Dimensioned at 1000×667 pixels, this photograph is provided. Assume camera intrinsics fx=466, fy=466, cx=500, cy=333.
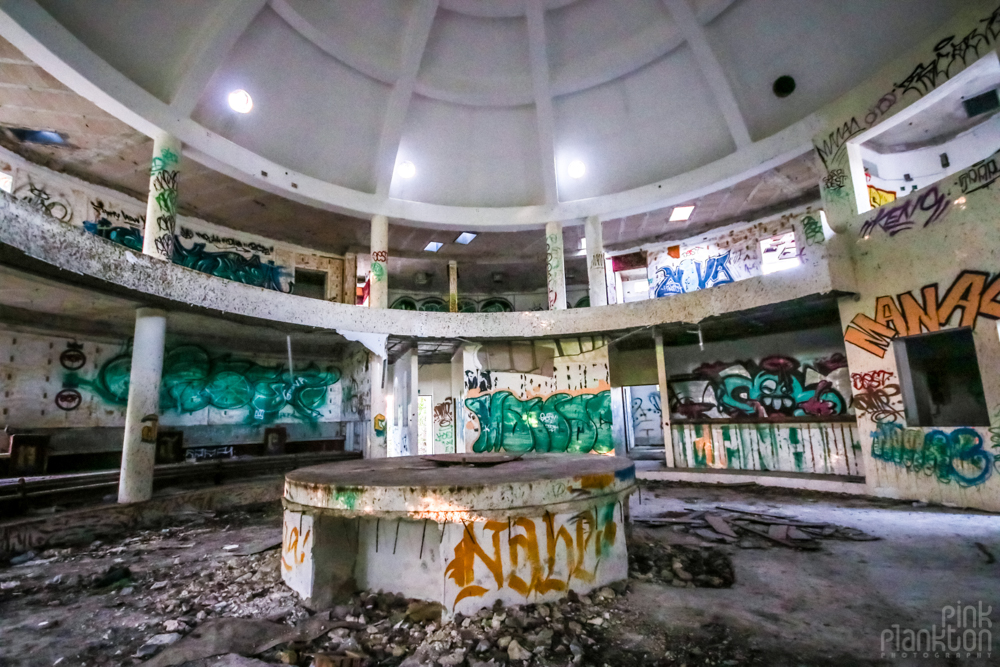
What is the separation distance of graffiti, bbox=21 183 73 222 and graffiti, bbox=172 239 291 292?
2.44 metres

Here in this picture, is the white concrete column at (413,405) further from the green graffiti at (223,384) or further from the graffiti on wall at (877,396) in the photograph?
the graffiti on wall at (877,396)

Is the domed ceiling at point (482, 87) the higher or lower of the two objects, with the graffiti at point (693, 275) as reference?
higher

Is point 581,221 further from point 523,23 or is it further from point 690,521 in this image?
point 690,521

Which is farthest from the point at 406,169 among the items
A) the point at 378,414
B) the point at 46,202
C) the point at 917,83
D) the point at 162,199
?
the point at 917,83

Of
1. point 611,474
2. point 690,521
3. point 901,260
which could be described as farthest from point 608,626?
point 901,260

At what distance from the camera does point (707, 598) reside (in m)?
4.27

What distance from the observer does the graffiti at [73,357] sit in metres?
11.4

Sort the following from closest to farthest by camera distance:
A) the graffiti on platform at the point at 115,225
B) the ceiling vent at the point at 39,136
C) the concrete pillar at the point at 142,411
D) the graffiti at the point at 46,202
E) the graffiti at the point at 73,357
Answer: the concrete pillar at the point at 142,411
the ceiling vent at the point at 39,136
the graffiti at the point at 46,202
the graffiti at the point at 73,357
the graffiti on platform at the point at 115,225

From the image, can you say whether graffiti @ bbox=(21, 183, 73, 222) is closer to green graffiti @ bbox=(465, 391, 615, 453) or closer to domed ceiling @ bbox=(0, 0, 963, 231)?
domed ceiling @ bbox=(0, 0, 963, 231)

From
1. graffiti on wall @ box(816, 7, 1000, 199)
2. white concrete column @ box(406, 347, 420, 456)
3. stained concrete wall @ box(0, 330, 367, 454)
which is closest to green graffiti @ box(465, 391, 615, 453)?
white concrete column @ box(406, 347, 420, 456)

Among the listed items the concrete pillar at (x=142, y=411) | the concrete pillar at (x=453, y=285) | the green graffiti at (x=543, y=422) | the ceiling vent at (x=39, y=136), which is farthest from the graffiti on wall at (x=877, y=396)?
the ceiling vent at (x=39, y=136)

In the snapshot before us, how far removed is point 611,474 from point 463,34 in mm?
12586

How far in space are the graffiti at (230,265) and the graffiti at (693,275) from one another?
40.1ft

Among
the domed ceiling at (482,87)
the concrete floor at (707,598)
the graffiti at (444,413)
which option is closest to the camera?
the concrete floor at (707,598)
